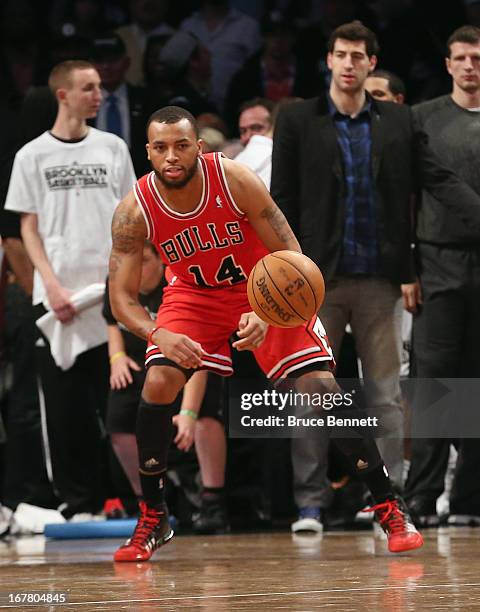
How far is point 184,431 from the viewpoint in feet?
20.3

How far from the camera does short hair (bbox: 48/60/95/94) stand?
6.75m

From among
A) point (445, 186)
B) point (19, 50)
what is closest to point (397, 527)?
point (445, 186)

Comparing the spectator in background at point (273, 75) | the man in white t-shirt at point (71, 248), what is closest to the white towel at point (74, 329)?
the man in white t-shirt at point (71, 248)

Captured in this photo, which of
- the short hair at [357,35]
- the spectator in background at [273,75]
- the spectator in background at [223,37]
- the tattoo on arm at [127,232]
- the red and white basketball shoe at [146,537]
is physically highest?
the spectator in background at [223,37]

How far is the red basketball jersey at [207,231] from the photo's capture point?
518cm

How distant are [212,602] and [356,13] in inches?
231

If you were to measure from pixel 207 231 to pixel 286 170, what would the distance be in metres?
0.98

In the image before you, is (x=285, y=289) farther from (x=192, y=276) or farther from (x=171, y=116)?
(x=171, y=116)

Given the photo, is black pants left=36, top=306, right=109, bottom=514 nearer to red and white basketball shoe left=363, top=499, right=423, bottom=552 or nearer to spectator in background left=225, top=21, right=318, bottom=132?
red and white basketball shoe left=363, top=499, right=423, bottom=552

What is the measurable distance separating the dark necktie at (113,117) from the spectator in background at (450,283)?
85.9 inches

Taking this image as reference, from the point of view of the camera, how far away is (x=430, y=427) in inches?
249

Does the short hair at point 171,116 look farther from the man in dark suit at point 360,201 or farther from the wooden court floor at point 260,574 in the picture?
the wooden court floor at point 260,574

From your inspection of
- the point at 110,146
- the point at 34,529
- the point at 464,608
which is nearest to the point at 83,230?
the point at 110,146

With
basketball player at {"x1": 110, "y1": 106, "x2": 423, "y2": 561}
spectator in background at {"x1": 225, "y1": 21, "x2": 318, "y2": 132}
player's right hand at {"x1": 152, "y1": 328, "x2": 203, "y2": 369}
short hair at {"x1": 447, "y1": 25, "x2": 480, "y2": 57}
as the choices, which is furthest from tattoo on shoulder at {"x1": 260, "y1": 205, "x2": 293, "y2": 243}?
spectator in background at {"x1": 225, "y1": 21, "x2": 318, "y2": 132}
